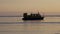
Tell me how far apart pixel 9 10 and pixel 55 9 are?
0.80 metres

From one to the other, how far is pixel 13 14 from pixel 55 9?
731 millimetres

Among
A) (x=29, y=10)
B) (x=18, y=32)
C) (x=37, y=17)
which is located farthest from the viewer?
(x=29, y=10)

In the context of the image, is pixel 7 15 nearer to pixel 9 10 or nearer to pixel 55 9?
pixel 9 10

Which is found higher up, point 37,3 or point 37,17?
Answer: point 37,3

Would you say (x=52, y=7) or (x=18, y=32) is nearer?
(x=18, y=32)

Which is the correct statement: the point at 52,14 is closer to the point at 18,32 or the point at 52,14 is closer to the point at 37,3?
the point at 37,3

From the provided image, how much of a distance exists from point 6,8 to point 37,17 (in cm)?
80

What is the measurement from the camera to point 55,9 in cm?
284

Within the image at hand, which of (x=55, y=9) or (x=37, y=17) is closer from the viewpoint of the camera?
(x=37, y=17)

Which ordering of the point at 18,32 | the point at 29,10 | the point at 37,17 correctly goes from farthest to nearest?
1. the point at 29,10
2. the point at 37,17
3. the point at 18,32

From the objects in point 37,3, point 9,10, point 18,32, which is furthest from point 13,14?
point 18,32

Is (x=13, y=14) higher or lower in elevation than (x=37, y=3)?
lower

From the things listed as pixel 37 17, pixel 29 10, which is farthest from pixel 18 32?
pixel 29 10

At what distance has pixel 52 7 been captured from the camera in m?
2.85
